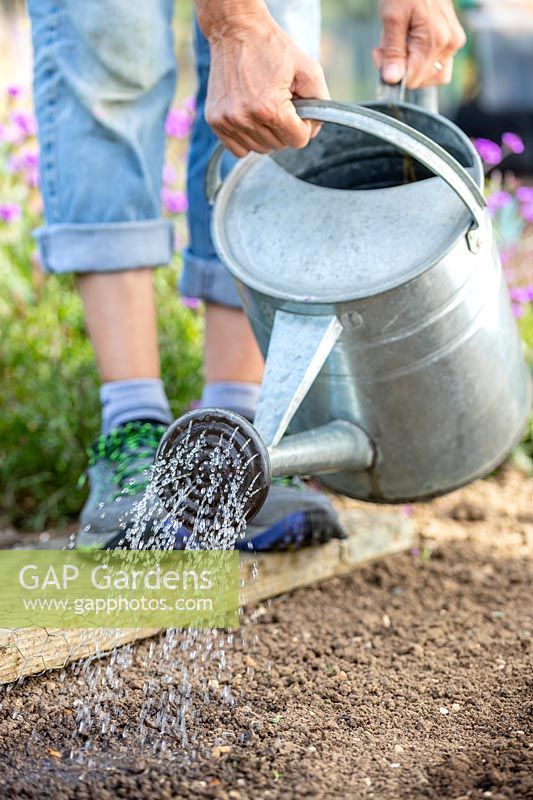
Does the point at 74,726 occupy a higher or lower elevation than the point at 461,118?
higher

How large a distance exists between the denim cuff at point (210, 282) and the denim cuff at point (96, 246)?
17 cm

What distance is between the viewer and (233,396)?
2027mm

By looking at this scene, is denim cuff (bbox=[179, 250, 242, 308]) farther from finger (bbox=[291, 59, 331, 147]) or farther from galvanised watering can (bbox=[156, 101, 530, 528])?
finger (bbox=[291, 59, 331, 147])

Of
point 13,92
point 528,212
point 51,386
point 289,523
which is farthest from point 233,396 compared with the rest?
point 528,212

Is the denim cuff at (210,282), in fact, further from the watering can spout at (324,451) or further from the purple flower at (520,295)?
the purple flower at (520,295)

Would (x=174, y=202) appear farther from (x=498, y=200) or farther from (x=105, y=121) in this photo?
(x=105, y=121)

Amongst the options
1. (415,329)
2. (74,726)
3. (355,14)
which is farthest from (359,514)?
(355,14)

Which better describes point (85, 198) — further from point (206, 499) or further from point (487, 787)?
point (487, 787)

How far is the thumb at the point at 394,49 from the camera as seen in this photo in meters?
1.75

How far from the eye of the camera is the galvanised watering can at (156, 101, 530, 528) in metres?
1.42

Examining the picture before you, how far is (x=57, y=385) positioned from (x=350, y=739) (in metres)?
1.34

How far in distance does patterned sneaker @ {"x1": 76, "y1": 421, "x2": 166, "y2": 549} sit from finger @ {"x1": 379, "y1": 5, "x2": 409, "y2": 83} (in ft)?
2.46

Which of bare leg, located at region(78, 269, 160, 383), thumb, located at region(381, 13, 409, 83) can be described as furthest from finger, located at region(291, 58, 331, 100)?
bare leg, located at region(78, 269, 160, 383)

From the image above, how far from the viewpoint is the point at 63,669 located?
154cm
